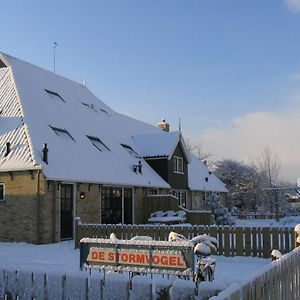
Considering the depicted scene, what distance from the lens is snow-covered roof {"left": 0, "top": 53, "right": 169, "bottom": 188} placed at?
68.3 feet

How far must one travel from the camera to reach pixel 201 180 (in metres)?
38.7

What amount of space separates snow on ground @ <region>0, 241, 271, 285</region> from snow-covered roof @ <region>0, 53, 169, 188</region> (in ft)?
10.2

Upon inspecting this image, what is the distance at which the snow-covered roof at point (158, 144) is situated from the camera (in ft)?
98.0

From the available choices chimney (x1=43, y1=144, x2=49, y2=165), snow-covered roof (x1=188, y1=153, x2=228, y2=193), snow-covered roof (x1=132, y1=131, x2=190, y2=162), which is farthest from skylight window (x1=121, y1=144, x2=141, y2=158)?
chimney (x1=43, y1=144, x2=49, y2=165)

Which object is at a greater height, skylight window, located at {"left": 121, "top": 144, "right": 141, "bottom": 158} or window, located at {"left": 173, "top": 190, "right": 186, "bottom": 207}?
skylight window, located at {"left": 121, "top": 144, "right": 141, "bottom": 158}

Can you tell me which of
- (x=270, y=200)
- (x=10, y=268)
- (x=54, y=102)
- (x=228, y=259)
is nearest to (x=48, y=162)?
(x=54, y=102)

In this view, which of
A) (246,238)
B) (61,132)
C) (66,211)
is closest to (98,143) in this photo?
(61,132)

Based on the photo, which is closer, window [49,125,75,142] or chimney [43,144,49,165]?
chimney [43,144,49,165]

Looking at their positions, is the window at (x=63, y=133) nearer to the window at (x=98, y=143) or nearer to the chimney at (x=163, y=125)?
the window at (x=98, y=143)

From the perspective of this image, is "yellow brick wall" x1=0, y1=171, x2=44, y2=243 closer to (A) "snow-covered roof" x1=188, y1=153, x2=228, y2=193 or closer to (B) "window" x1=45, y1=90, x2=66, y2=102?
(B) "window" x1=45, y1=90, x2=66, y2=102

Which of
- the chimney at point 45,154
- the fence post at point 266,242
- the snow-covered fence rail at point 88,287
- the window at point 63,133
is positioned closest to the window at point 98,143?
the window at point 63,133

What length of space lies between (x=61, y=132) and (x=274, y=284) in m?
19.2

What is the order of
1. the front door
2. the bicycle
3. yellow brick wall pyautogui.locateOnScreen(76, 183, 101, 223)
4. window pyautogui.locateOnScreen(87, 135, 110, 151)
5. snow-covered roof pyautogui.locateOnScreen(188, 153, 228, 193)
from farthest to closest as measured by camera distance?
snow-covered roof pyautogui.locateOnScreen(188, 153, 228, 193)
window pyautogui.locateOnScreen(87, 135, 110, 151)
yellow brick wall pyautogui.locateOnScreen(76, 183, 101, 223)
the front door
the bicycle

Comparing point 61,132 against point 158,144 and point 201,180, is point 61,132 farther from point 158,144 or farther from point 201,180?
point 201,180
